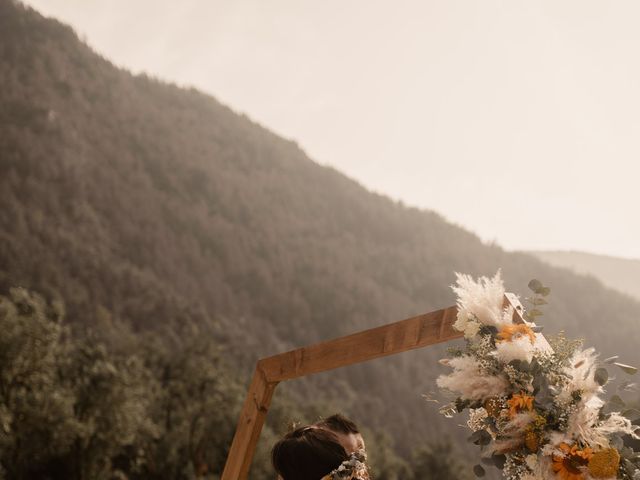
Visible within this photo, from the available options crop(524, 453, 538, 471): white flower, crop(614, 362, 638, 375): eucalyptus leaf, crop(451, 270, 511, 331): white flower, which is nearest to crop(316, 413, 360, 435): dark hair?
crop(451, 270, 511, 331): white flower

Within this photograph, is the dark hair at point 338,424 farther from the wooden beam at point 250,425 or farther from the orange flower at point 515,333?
the wooden beam at point 250,425

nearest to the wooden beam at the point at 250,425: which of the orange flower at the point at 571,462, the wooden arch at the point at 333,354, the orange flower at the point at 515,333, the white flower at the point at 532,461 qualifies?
the wooden arch at the point at 333,354

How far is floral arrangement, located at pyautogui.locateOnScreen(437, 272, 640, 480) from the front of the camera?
231 cm

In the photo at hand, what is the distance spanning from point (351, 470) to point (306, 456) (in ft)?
0.62

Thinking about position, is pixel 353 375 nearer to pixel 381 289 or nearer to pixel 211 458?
pixel 381 289

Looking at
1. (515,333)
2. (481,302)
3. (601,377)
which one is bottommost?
(601,377)

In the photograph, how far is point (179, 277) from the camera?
56.6 metres

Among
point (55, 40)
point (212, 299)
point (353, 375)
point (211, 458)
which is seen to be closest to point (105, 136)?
point (55, 40)

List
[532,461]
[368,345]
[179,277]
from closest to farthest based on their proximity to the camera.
A: 1. [532,461]
2. [368,345]
3. [179,277]

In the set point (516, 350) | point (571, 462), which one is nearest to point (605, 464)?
point (571, 462)

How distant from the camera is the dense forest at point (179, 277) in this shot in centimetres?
2445

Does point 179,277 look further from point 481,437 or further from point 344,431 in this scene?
point 481,437

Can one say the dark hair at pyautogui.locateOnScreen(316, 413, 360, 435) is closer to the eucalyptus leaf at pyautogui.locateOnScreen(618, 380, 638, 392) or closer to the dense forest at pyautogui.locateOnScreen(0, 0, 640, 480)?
the eucalyptus leaf at pyautogui.locateOnScreen(618, 380, 638, 392)

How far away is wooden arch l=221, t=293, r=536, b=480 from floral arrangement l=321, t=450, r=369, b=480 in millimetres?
621
